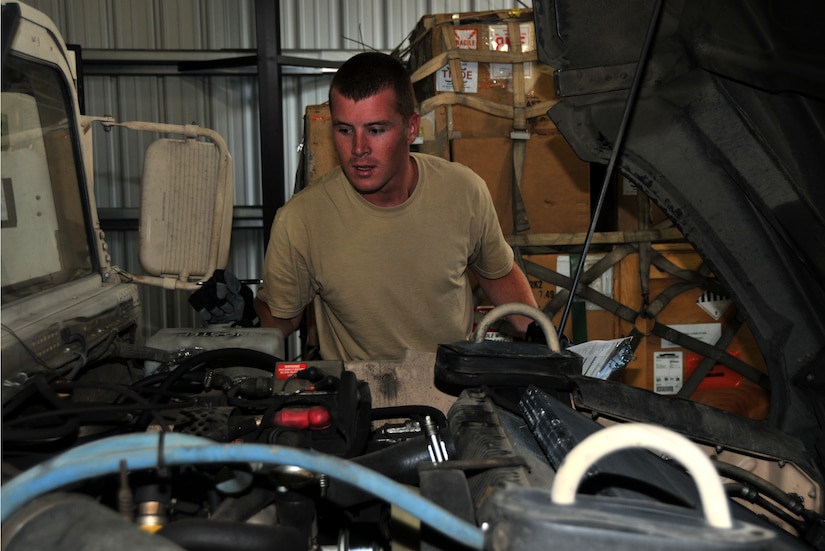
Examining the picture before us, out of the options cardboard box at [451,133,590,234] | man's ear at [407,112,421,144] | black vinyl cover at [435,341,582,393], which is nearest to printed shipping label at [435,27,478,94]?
cardboard box at [451,133,590,234]

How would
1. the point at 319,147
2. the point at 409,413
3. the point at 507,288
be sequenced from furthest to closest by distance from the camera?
the point at 319,147, the point at 507,288, the point at 409,413

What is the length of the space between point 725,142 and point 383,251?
1234 mm

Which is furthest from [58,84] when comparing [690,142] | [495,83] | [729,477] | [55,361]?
[495,83]

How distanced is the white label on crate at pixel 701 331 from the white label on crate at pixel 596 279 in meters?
0.44

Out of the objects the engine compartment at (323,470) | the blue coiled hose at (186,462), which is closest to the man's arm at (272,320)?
the engine compartment at (323,470)

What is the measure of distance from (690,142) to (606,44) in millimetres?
318

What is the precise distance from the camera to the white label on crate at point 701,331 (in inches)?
172

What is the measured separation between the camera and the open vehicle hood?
63.6 inches

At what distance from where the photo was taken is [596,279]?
4.38m

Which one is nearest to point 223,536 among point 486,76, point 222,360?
point 222,360

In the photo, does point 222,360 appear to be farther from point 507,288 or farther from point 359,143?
point 507,288

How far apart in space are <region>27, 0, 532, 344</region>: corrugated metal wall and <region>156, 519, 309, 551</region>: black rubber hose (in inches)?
188

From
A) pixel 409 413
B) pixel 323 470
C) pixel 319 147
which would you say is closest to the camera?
pixel 323 470

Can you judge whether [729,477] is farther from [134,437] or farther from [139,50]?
[139,50]
